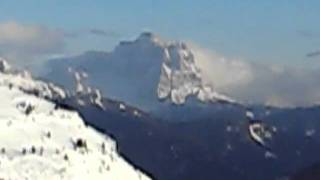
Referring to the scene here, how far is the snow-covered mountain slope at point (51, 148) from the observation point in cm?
9506

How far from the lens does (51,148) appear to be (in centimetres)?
10175

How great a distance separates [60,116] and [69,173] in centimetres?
2152

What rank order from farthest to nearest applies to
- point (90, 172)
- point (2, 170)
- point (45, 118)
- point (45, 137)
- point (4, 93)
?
1. point (4, 93)
2. point (45, 118)
3. point (45, 137)
4. point (90, 172)
5. point (2, 170)

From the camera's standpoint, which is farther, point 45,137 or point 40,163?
point 45,137

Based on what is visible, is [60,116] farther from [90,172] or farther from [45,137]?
[90,172]

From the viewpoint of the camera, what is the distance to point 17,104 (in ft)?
395

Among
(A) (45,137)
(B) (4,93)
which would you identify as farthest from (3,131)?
(B) (4,93)

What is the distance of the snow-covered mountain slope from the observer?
312ft

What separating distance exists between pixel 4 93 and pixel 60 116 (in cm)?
1389

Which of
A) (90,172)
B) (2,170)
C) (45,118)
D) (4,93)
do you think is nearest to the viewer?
(2,170)

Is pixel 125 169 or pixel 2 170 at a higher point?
pixel 2 170

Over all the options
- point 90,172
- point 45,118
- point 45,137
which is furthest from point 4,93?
point 90,172

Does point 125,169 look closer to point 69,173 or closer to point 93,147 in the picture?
point 93,147

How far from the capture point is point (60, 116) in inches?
4592
